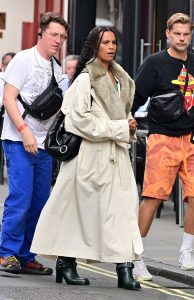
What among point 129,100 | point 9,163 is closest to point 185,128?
point 129,100

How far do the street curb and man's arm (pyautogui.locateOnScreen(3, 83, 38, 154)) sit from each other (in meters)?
1.61

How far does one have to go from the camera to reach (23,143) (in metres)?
9.16

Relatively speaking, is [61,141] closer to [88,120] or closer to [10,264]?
[88,120]

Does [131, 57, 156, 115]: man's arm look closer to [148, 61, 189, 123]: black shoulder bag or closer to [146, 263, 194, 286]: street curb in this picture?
[148, 61, 189, 123]: black shoulder bag

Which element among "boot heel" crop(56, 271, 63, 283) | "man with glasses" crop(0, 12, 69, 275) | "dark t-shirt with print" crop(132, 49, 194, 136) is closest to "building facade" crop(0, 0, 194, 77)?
"dark t-shirt with print" crop(132, 49, 194, 136)

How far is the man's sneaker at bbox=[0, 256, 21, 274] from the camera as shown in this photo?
9.34 m

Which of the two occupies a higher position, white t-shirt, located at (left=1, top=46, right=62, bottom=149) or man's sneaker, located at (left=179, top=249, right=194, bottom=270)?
white t-shirt, located at (left=1, top=46, right=62, bottom=149)

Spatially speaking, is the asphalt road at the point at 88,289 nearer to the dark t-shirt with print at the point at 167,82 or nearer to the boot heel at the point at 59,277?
the boot heel at the point at 59,277

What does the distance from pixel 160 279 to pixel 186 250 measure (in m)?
0.35

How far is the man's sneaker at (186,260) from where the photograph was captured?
9875 mm

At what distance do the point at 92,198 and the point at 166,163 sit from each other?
1186 millimetres

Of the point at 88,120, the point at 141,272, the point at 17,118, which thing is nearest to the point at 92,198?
the point at 88,120

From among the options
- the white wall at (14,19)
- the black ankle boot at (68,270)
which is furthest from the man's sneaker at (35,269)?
the white wall at (14,19)

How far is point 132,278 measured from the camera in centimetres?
870
